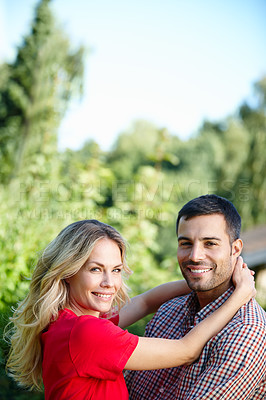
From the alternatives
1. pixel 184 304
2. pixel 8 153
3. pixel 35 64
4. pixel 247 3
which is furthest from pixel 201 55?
pixel 184 304

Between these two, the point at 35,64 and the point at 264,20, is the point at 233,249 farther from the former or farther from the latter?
the point at 264,20

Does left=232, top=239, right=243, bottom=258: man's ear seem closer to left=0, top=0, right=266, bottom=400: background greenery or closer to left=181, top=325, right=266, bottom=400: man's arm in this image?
left=181, top=325, right=266, bottom=400: man's arm

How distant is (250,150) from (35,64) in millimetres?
7547

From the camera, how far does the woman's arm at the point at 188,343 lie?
4.58 feet


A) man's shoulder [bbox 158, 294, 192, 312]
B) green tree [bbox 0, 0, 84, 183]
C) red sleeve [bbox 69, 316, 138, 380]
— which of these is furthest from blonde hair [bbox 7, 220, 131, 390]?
green tree [bbox 0, 0, 84, 183]

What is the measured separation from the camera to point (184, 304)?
198 cm

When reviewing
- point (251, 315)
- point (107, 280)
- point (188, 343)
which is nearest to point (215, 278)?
point (251, 315)

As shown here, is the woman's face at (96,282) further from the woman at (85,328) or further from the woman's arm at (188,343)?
the woman's arm at (188,343)

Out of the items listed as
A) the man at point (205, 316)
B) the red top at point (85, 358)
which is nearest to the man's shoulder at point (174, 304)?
the man at point (205, 316)

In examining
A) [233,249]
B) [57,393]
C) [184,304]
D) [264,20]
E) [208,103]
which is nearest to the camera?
[57,393]

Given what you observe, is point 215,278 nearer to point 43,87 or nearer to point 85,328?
point 85,328

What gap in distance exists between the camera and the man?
1.43m

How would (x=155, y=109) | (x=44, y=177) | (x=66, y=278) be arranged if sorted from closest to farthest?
1. (x=66, y=278)
2. (x=44, y=177)
3. (x=155, y=109)

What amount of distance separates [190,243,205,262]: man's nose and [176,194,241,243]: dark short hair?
0.14m
